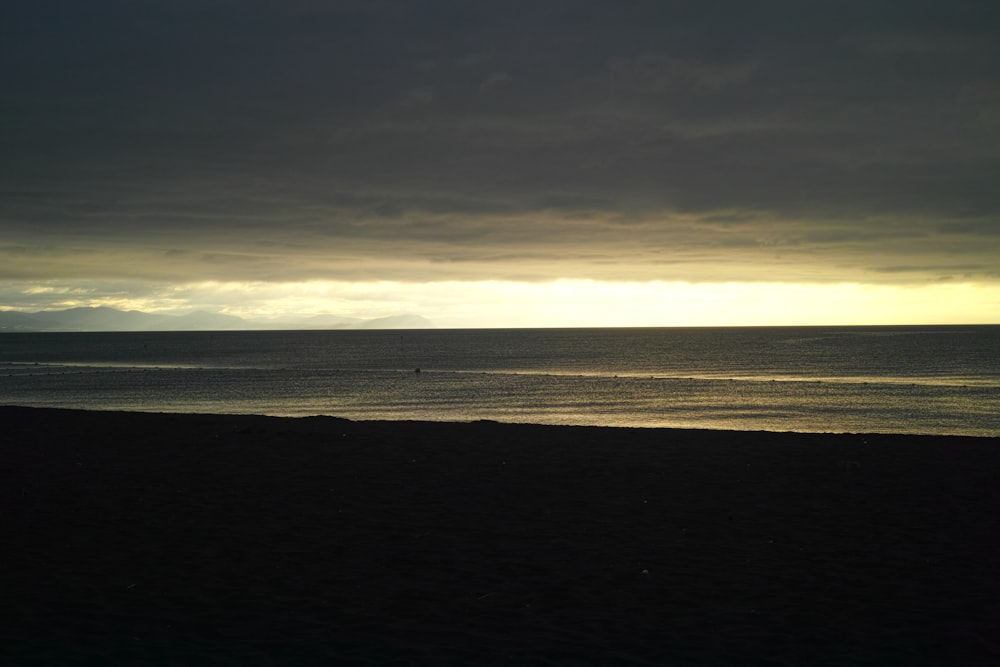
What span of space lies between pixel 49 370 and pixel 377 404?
223ft

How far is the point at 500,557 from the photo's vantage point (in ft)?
36.9

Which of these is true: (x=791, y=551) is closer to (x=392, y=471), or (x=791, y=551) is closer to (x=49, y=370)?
(x=392, y=471)

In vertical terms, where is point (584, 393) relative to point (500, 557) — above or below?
below

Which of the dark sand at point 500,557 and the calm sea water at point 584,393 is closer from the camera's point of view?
the dark sand at point 500,557

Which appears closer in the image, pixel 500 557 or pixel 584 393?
pixel 500 557

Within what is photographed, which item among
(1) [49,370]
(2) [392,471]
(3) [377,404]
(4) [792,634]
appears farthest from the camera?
(1) [49,370]

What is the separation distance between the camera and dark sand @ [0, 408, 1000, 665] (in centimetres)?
811

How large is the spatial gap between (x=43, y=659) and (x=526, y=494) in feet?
30.4

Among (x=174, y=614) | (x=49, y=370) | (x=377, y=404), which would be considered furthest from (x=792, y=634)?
(x=49, y=370)

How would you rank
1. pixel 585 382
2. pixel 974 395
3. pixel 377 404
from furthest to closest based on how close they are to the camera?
1. pixel 585 382
2. pixel 974 395
3. pixel 377 404

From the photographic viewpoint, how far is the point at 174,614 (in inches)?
351

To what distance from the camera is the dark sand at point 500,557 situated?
811 cm

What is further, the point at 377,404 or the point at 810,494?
the point at 377,404

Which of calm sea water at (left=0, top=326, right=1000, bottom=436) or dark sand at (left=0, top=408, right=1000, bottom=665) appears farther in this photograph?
calm sea water at (left=0, top=326, right=1000, bottom=436)
